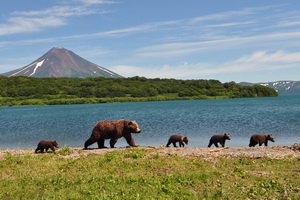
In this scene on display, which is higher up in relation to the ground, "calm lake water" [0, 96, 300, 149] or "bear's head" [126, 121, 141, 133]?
"bear's head" [126, 121, 141, 133]

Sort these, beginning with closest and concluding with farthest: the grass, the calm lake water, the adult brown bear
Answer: the grass, the adult brown bear, the calm lake water

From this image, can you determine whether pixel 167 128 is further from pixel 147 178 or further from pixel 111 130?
pixel 147 178

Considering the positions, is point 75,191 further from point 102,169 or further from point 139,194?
point 102,169

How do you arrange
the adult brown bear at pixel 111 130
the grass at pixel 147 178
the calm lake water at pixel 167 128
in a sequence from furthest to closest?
the calm lake water at pixel 167 128
the adult brown bear at pixel 111 130
the grass at pixel 147 178

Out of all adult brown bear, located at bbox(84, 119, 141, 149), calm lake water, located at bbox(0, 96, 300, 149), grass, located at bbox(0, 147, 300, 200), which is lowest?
calm lake water, located at bbox(0, 96, 300, 149)

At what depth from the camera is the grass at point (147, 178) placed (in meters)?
10.9

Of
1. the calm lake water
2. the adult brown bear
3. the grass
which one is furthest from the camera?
the calm lake water

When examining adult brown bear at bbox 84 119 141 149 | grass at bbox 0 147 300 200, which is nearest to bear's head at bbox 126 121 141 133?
adult brown bear at bbox 84 119 141 149

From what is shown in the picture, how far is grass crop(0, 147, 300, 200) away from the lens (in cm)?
1095

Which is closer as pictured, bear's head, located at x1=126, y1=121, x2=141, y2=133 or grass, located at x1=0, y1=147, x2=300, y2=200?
grass, located at x1=0, y1=147, x2=300, y2=200

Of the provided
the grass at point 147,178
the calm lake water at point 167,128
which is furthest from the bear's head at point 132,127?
the calm lake water at point 167,128

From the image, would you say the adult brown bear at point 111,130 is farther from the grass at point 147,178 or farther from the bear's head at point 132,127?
the grass at point 147,178

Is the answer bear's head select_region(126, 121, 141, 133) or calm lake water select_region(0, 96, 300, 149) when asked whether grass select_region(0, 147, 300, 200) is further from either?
calm lake water select_region(0, 96, 300, 149)

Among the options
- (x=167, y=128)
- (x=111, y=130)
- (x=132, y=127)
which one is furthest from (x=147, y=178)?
(x=167, y=128)
